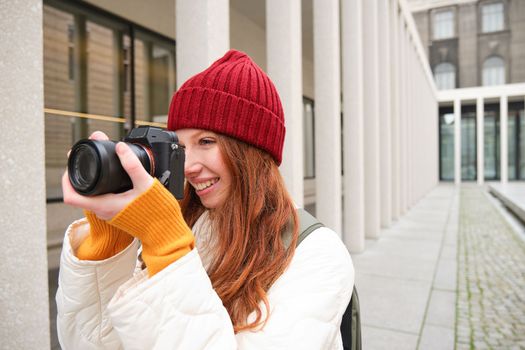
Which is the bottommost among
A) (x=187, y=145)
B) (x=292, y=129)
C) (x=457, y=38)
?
(x=187, y=145)

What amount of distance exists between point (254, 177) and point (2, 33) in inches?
41.3

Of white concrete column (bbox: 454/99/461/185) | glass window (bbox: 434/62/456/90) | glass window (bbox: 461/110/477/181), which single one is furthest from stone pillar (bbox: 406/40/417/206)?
glass window (bbox: 434/62/456/90)

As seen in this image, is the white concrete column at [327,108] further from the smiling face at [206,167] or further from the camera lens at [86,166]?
the camera lens at [86,166]

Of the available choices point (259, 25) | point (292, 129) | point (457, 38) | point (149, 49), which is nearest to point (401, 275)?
point (292, 129)

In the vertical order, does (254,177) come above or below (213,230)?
above

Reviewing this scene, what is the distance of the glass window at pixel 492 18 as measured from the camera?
25.5 m

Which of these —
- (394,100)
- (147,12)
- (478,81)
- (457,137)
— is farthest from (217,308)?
(478,81)

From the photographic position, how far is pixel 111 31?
636 cm

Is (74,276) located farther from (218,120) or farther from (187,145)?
(218,120)

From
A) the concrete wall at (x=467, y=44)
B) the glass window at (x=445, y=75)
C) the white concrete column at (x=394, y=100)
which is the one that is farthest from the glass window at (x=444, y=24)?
the white concrete column at (x=394, y=100)

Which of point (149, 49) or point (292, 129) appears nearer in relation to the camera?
point (292, 129)

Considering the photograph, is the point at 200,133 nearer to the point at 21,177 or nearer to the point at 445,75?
the point at 21,177

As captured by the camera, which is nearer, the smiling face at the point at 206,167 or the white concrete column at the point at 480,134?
the smiling face at the point at 206,167

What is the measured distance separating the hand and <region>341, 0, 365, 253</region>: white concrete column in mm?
5112
